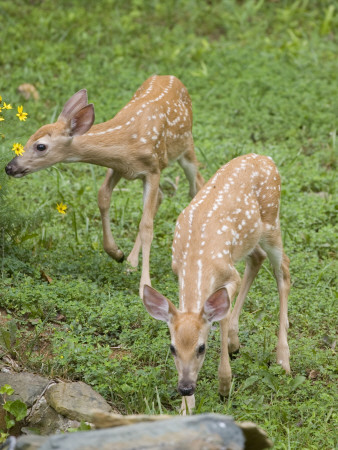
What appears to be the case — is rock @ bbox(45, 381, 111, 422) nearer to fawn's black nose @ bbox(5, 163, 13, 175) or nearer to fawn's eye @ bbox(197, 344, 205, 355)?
fawn's eye @ bbox(197, 344, 205, 355)

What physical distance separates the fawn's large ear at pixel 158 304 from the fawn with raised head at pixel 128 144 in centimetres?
168

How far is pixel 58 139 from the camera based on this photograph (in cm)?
734

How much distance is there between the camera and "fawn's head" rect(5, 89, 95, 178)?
7.24 m

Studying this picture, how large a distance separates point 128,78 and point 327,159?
10.7 feet

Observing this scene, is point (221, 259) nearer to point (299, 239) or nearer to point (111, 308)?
point (111, 308)

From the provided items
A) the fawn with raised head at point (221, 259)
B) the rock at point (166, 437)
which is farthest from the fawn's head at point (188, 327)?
the rock at point (166, 437)

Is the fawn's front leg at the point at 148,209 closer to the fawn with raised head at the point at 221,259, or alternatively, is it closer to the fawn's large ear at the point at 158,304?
the fawn with raised head at the point at 221,259

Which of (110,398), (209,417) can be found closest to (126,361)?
(110,398)

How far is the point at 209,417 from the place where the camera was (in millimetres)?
3785

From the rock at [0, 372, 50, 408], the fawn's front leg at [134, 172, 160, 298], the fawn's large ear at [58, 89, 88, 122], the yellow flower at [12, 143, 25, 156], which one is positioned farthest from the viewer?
the fawn's front leg at [134, 172, 160, 298]

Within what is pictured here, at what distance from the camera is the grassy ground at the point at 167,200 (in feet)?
19.9

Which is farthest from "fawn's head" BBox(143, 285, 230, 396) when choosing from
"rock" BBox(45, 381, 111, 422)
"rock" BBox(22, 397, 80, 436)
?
"rock" BBox(22, 397, 80, 436)

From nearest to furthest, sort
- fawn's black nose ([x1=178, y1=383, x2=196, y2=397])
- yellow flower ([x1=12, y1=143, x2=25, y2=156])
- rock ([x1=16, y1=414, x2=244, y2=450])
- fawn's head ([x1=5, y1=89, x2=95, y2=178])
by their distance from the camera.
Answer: rock ([x1=16, y1=414, x2=244, y2=450])
fawn's black nose ([x1=178, y1=383, x2=196, y2=397])
yellow flower ([x1=12, y1=143, x2=25, y2=156])
fawn's head ([x1=5, y1=89, x2=95, y2=178])

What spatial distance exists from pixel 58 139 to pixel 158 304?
228cm
